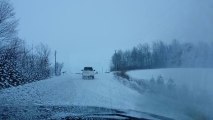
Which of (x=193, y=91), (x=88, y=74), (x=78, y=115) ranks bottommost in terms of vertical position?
(x=78, y=115)

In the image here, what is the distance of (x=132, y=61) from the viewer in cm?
12825

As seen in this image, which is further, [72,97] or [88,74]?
[88,74]

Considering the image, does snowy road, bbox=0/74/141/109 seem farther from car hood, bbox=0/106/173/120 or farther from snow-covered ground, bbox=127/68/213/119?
car hood, bbox=0/106/173/120

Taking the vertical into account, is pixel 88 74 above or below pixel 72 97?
above

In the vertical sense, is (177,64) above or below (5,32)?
below

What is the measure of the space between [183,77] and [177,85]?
1.10 meters

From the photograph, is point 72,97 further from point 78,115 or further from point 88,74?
point 88,74

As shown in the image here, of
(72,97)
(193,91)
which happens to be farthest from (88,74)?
(193,91)

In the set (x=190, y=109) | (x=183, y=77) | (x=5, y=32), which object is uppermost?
(x=5, y=32)

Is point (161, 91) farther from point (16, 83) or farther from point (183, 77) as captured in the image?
point (16, 83)

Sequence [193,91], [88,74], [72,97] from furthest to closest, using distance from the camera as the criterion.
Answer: [88,74], [72,97], [193,91]

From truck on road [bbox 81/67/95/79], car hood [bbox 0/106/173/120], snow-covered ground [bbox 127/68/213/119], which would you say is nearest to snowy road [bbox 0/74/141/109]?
snow-covered ground [bbox 127/68/213/119]

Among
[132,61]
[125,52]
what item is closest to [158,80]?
[132,61]

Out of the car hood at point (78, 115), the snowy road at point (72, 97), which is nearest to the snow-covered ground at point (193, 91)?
the snowy road at point (72, 97)
